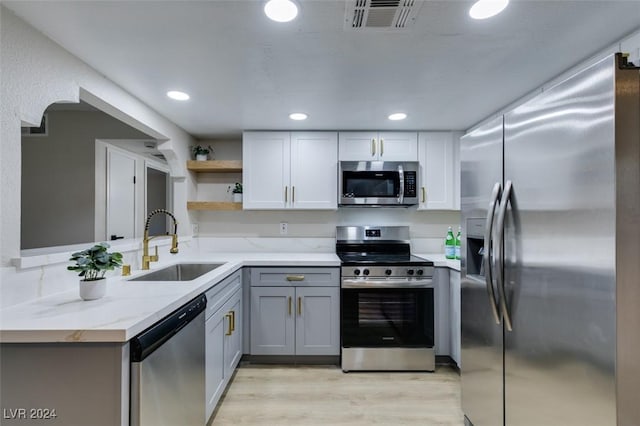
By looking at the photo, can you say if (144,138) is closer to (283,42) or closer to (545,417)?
(283,42)

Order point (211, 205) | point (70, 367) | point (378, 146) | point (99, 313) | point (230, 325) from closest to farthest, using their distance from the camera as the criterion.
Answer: point (70, 367)
point (99, 313)
point (230, 325)
point (378, 146)
point (211, 205)

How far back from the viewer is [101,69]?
1.79m

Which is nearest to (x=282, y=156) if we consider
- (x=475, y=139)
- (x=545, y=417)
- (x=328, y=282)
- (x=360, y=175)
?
(x=360, y=175)

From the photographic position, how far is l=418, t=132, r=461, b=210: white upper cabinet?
305 cm

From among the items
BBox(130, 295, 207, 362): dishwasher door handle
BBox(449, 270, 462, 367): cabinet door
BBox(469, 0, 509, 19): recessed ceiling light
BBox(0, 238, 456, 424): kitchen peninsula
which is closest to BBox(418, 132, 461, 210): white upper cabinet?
BBox(449, 270, 462, 367): cabinet door

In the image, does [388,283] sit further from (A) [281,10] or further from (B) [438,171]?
(A) [281,10]

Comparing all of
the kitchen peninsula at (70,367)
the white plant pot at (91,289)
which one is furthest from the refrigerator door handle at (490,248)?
the white plant pot at (91,289)

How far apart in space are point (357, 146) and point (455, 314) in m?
1.73

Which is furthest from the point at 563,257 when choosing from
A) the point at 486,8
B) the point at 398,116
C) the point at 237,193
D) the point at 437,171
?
the point at 237,193

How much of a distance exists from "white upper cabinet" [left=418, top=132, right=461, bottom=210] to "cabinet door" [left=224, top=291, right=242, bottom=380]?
192cm

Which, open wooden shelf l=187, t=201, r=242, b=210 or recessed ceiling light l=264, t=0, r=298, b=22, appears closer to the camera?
recessed ceiling light l=264, t=0, r=298, b=22

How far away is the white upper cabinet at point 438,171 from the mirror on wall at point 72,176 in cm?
263

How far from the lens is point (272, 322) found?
267 cm

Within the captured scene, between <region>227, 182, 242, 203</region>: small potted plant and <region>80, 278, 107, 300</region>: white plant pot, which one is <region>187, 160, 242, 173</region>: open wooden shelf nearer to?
<region>227, 182, 242, 203</region>: small potted plant
